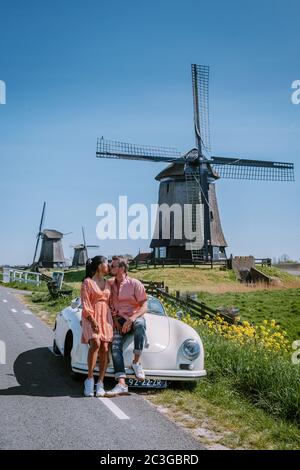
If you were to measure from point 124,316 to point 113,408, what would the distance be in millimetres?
1409

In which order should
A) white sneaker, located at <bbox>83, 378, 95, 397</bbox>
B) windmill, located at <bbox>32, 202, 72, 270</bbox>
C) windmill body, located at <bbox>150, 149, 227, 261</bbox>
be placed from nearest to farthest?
white sneaker, located at <bbox>83, 378, 95, 397</bbox>, windmill body, located at <bbox>150, 149, 227, 261</bbox>, windmill, located at <bbox>32, 202, 72, 270</bbox>

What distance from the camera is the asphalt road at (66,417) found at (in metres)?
4.64

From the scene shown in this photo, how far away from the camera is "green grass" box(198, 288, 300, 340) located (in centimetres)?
1844

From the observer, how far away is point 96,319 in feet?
21.9

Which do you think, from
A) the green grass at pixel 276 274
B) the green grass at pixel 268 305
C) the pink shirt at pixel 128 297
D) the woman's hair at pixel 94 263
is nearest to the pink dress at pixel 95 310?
the woman's hair at pixel 94 263

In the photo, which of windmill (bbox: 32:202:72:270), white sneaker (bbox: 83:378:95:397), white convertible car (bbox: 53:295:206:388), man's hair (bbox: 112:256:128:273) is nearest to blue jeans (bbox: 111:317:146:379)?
white convertible car (bbox: 53:295:206:388)

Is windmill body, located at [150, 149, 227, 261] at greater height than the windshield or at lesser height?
greater

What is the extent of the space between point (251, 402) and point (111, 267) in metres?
2.56

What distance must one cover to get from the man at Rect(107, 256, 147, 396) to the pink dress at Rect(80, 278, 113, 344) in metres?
0.18

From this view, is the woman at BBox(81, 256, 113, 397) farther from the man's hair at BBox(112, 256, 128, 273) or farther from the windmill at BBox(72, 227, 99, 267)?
the windmill at BBox(72, 227, 99, 267)

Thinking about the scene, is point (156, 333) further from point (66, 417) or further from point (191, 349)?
point (66, 417)

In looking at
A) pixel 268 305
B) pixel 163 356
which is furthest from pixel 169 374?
pixel 268 305

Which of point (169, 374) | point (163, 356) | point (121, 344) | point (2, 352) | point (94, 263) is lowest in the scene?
point (2, 352)
